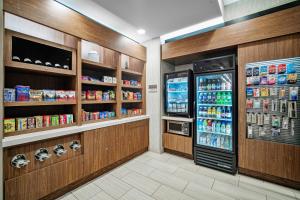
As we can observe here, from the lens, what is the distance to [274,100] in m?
2.12

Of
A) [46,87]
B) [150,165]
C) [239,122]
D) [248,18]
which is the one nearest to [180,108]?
[239,122]

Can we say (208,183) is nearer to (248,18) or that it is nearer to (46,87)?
(248,18)

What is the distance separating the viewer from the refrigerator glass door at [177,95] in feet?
9.89

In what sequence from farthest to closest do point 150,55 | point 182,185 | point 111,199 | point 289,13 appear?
point 150,55 → point 182,185 → point 289,13 → point 111,199

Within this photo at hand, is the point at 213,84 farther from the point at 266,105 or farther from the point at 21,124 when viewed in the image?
the point at 21,124

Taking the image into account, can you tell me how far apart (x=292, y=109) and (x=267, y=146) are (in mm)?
655

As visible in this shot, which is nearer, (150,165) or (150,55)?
(150,165)

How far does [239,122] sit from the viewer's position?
7.73 feet

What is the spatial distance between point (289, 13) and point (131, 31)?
2.63 m

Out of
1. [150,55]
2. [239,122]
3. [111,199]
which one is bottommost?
[111,199]

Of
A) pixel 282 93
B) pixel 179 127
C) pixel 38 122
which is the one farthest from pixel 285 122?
pixel 38 122

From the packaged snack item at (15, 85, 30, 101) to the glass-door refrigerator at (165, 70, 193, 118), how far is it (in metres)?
2.51

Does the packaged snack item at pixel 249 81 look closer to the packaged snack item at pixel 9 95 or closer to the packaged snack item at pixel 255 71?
the packaged snack item at pixel 255 71

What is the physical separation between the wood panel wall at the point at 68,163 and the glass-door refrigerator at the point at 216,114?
146 centimetres
